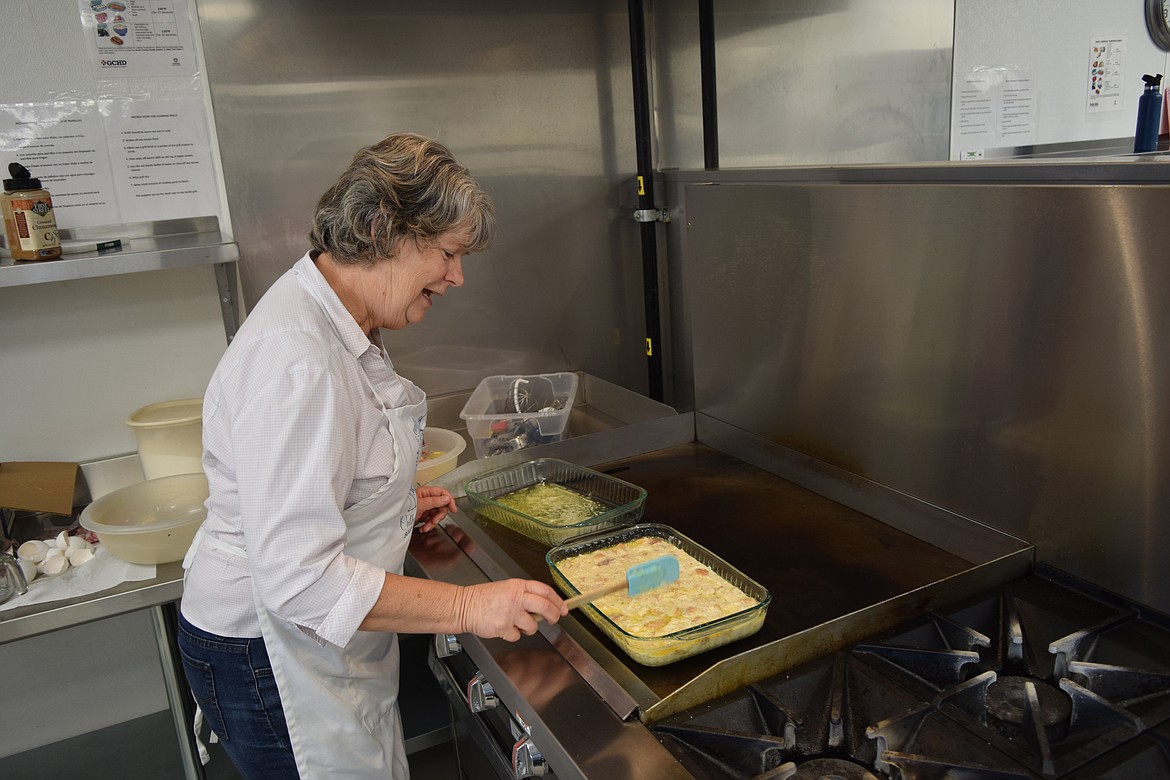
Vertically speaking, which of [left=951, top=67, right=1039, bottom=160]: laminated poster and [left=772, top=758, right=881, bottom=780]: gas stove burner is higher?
[left=951, top=67, right=1039, bottom=160]: laminated poster

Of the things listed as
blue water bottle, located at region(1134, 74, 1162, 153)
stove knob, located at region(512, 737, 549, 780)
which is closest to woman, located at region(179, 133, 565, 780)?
stove knob, located at region(512, 737, 549, 780)

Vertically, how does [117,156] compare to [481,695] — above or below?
above

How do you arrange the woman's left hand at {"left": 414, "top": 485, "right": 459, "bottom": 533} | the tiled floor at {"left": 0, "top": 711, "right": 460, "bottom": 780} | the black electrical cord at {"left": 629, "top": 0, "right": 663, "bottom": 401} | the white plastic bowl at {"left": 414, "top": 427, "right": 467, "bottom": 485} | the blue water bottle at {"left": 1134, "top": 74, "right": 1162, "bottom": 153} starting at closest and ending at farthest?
the woman's left hand at {"left": 414, "top": 485, "right": 459, "bottom": 533} → the white plastic bowl at {"left": 414, "top": 427, "right": 467, "bottom": 485} → the tiled floor at {"left": 0, "top": 711, "right": 460, "bottom": 780} → the blue water bottle at {"left": 1134, "top": 74, "right": 1162, "bottom": 153} → the black electrical cord at {"left": 629, "top": 0, "right": 663, "bottom": 401}

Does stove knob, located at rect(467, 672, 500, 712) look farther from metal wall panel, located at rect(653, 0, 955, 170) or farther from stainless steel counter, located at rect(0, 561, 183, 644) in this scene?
metal wall panel, located at rect(653, 0, 955, 170)

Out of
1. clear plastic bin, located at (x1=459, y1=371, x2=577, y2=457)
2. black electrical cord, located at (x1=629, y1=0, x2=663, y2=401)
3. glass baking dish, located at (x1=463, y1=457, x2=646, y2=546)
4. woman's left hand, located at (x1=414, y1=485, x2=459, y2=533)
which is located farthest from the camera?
black electrical cord, located at (x1=629, y1=0, x2=663, y2=401)

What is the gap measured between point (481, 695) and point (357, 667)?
215 mm

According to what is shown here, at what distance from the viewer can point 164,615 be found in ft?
5.57

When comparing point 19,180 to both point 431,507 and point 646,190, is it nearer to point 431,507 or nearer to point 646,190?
point 431,507

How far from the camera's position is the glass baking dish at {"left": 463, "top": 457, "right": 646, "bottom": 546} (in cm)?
135

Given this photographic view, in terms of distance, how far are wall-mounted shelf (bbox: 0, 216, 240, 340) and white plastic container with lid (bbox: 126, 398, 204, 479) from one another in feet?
0.89

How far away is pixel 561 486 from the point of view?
157 cm

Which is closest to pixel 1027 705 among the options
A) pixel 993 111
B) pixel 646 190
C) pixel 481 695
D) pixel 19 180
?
pixel 481 695

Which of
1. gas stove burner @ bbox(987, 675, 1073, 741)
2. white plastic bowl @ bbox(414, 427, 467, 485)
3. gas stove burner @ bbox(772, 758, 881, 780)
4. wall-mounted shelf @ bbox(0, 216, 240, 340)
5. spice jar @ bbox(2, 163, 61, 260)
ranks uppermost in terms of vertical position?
spice jar @ bbox(2, 163, 61, 260)

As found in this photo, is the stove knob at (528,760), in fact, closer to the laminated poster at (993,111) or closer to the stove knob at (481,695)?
the stove knob at (481,695)
